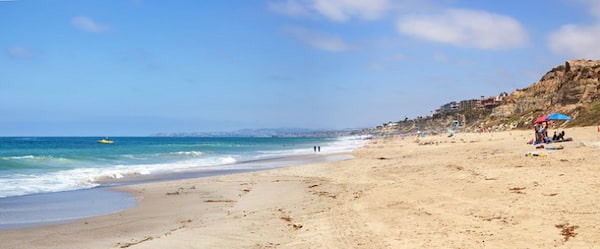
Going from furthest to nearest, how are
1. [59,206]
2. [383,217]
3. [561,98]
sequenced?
1. [561,98]
2. [59,206]
3. [383,217]

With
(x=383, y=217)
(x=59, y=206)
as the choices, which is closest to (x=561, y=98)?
(x=383, y=217)

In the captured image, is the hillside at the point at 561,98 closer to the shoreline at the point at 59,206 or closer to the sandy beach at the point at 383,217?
the sandy beach at the point at 383,217

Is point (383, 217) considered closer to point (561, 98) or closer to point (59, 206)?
point (59, 206)

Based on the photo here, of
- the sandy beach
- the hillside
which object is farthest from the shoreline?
the hillside

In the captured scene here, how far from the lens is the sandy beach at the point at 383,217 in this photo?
24.9ft

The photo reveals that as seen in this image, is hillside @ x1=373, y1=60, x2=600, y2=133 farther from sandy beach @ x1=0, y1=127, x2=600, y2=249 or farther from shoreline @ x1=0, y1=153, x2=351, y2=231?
shoreline @ x1=0, y1=153, x2=351, y2=231

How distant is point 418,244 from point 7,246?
271 inches

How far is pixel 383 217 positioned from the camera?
9531 millimetres

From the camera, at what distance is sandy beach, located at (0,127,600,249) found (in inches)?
299

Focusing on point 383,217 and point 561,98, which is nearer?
point 383,217

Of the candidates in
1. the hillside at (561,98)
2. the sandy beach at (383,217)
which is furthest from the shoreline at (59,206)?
the hillside at (561,98)

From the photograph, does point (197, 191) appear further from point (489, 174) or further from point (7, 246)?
point (489, 174)

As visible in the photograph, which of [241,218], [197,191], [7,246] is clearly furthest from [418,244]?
[197,191]

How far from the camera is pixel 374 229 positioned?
8555 millimetres
